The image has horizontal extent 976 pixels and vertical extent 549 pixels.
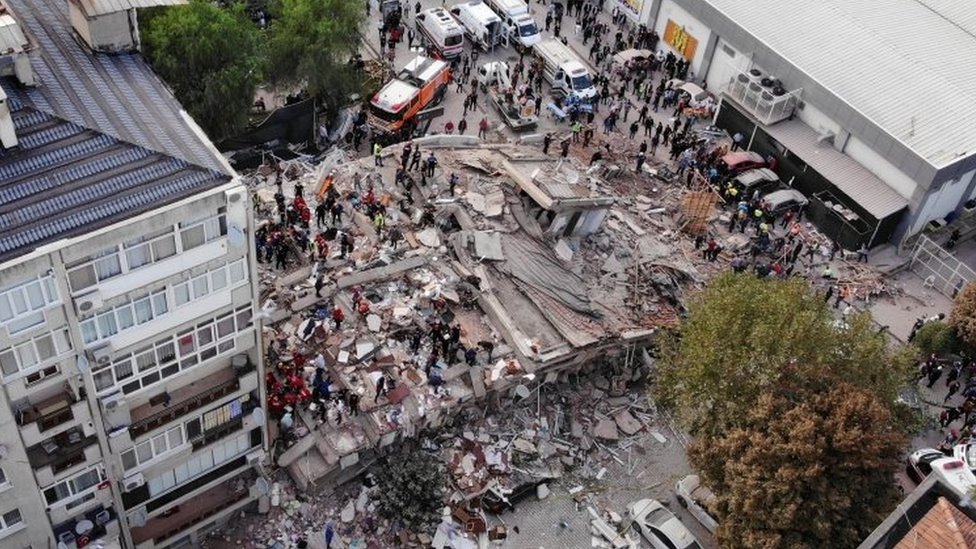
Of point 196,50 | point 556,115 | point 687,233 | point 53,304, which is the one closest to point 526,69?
point 556,115

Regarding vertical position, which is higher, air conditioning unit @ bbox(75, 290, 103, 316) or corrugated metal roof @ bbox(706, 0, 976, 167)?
air conditioning unit @ bbox(75, 290, 103, 316)

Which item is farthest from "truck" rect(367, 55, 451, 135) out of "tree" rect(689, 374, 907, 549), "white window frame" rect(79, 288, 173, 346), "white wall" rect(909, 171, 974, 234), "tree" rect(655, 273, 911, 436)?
"white window frame" rect(79, 288, 173, 346)

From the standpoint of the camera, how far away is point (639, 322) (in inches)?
1542

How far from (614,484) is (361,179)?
653 inches

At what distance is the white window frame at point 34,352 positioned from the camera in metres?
22.5

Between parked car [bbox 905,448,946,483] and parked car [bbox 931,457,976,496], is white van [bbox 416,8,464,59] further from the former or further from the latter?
parked car [bbox 931,457,976,496]

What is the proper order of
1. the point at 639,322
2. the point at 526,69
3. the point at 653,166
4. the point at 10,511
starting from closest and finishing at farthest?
1. the point at 10,511
2. the point at 639,322
3. the point at 653,166
4. the point at 526,69

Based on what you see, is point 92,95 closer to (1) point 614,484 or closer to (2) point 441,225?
(2) point 441,225

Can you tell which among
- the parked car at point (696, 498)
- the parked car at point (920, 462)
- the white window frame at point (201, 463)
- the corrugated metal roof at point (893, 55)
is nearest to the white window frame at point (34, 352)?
the white window frame at point (201, 463)

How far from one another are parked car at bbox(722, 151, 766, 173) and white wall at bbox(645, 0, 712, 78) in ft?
27.8

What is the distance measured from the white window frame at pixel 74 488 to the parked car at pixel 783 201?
107ft

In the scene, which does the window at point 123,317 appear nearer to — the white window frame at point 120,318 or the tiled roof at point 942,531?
the white window frame at point 120,318

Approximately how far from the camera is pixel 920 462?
1459 inches

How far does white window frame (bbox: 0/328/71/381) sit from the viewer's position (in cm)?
2250
